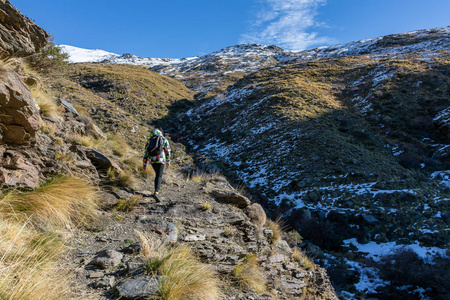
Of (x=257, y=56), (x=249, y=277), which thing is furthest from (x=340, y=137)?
(x=257, y=56)

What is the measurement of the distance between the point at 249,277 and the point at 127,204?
2.85m

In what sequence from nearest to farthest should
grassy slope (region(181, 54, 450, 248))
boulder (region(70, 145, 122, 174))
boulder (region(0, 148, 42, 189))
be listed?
boulder (region(0, 148, 42, 189))
boulder (region(70, 145, 122, 174))
grassy slope (region(181, 54, 450, 248))

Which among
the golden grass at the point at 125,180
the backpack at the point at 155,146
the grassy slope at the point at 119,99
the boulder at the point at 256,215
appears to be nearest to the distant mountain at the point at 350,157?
the grassy slope at the point at 119,99

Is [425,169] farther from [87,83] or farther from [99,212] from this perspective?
[87,83]

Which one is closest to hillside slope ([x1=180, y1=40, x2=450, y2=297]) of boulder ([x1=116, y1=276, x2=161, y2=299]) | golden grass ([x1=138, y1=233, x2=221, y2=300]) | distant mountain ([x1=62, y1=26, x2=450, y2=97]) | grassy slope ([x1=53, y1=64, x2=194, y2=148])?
grassy slope ([x1=53, y1=64, x2=194, y2=148])

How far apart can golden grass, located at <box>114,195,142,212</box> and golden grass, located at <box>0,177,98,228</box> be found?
0.44 metres

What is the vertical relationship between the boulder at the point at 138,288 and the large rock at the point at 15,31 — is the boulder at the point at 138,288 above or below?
below

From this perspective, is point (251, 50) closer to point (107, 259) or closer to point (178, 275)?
point (107, 259)

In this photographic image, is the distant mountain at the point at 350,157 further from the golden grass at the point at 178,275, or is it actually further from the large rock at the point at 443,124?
the golden grass at the point at 178,275

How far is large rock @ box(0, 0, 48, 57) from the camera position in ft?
15.1

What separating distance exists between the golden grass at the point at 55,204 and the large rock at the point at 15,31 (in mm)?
3091

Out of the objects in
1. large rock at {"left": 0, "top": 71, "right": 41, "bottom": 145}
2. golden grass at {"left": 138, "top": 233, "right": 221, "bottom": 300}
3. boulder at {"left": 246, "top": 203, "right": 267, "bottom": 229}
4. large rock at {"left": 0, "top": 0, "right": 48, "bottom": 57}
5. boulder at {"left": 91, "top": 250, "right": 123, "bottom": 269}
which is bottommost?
boulder at {"left": 91, "top": 250, "right": 123, "bottom": 269}

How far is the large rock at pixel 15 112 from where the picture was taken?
3.55 metres

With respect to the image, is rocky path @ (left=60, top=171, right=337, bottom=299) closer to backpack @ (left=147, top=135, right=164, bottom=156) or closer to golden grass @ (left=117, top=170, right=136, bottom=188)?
golden grass @ (left=117, top=170, right=136, bottom=188)
